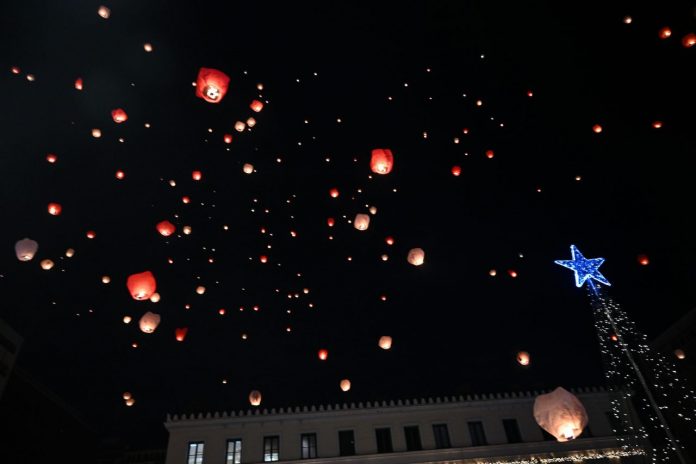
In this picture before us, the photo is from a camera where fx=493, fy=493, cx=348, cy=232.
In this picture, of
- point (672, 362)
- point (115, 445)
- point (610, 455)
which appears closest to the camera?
point (610, 455)

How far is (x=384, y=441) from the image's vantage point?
88.7ft

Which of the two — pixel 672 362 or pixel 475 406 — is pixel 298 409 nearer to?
pixel 475 406

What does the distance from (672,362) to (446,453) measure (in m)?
15.9

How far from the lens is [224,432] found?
26.7 metres

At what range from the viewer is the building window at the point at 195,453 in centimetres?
2577

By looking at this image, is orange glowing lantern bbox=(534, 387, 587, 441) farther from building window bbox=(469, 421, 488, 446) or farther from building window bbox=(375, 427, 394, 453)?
building window bbox=(469, 421, 488, 446)

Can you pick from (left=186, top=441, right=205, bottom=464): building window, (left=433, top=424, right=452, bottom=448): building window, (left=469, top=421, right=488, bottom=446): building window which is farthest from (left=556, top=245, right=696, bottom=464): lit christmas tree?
(left=186, top=441, right=205, bottom=464): building window

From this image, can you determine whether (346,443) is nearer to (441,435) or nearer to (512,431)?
(441,435)

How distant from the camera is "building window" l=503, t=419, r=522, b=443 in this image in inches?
1065

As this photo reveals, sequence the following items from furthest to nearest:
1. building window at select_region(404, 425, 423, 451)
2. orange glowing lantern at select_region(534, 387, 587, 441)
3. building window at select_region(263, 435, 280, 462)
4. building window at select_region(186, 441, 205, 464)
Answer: building window at select_region(404, 425, 423, 451)
building window at select_region(263, 435, 280, 462)
building window at select_region(186, 441, 205, 464)
orange glowing lantern at select_region(534, 387, 587, 441)

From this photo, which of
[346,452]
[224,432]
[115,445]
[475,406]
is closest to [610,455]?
[475,406]

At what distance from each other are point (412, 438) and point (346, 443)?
12.0ft

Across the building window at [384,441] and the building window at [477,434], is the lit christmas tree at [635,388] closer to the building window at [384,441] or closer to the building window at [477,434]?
the building window at [477,434]

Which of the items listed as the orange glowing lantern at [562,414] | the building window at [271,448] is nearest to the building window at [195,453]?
the building window at [271,448]
